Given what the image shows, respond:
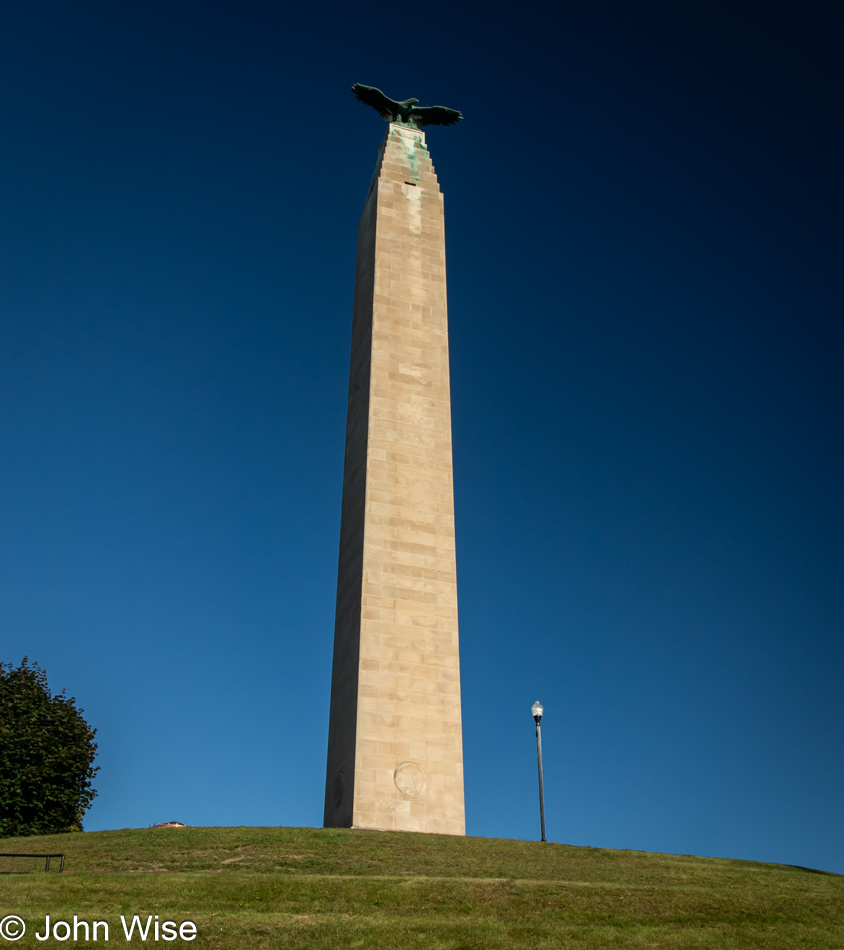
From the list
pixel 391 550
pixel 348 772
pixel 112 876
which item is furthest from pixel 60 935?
pixel 391 550

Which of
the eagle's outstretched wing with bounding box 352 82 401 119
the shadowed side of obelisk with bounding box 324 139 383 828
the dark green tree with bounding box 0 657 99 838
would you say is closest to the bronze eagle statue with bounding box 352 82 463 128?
the eagle's outstretched wing with bounding box 352 82 401 119

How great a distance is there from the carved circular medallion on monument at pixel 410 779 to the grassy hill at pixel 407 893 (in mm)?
5713

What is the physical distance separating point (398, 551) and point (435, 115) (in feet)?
67.8

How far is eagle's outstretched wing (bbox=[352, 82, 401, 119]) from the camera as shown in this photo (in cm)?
4316

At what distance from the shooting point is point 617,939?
635 inches

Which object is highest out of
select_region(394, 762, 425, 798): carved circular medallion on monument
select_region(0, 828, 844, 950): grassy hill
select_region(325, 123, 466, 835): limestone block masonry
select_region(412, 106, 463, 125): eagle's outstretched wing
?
select_region(412, 106, 463, 125): eagle's outstretched wing

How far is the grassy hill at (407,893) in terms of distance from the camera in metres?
15.8

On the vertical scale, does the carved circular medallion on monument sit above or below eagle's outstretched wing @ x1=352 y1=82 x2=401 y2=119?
below

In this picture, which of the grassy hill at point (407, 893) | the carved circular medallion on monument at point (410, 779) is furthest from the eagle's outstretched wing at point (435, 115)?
the grassy hill at point (407, 893)

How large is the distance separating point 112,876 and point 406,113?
111 feet

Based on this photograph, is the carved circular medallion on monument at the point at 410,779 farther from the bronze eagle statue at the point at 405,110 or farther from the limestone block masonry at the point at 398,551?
the bronze eagle statue at the point at 405,110

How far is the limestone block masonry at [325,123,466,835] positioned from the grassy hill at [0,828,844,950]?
6.11 m

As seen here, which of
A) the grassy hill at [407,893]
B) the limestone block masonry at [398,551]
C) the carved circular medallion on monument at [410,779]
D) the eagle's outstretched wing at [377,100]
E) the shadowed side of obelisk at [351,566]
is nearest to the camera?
the grassy hill at [407,893]

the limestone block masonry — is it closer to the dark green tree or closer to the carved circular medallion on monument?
the carved circular medallion on monument
